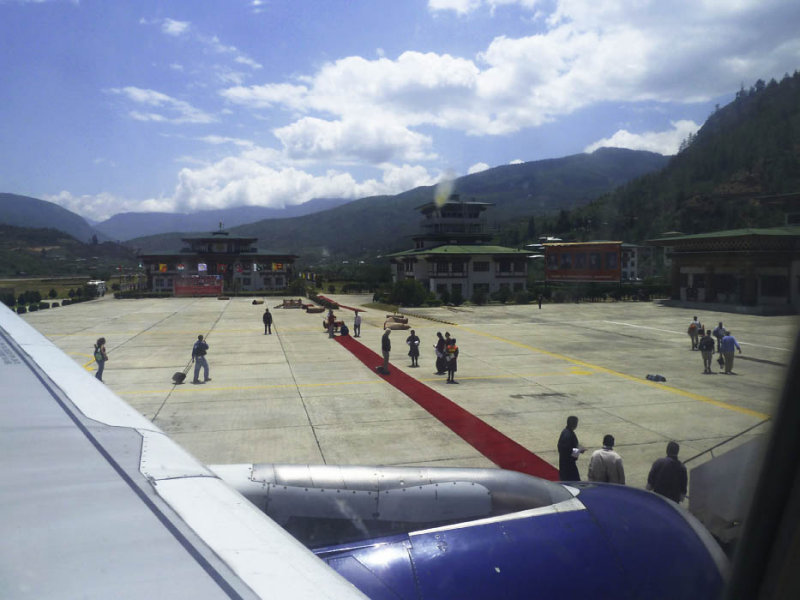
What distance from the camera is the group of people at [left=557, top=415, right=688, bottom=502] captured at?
6812 millimetres

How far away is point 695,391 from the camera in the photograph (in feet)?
49.1

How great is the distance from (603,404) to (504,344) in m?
10.7

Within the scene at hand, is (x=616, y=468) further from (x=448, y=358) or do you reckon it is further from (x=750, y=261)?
(x=448, y=358)

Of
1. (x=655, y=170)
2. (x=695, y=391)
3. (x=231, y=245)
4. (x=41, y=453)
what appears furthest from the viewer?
(x=231, y=245)

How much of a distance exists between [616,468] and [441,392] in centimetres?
809

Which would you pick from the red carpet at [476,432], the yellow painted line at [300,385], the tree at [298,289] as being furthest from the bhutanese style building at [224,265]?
the red carpet at [476,432]

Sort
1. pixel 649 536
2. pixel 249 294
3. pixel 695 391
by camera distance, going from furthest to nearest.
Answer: pixel 249 294 < pixel 695 391 < pixel 649 536

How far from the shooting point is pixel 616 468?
24.4 ft

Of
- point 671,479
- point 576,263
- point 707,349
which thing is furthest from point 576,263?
point 671,479

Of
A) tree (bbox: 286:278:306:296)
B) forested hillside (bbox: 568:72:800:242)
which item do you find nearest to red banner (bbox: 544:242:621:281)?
forested hillside (bbox: 568:72:800:242)

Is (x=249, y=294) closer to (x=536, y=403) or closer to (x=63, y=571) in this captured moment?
(x=536, y=403)

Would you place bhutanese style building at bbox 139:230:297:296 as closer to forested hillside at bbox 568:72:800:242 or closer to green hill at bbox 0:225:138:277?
green hill at bbox 0:225:138:277

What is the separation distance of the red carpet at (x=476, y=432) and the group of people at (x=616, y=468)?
0.97m

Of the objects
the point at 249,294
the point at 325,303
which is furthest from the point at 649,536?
the point at 249,294
